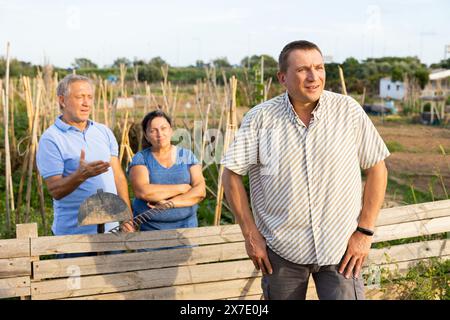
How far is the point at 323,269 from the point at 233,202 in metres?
0.36

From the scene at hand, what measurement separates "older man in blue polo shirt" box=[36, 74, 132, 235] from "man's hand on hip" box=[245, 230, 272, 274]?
0.91m

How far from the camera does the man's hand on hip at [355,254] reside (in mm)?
1992

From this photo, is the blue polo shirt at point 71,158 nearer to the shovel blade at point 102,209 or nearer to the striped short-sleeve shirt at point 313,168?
the shovel blade at point 102,209

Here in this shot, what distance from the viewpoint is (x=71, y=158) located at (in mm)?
2818

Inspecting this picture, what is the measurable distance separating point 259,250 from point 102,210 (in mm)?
951

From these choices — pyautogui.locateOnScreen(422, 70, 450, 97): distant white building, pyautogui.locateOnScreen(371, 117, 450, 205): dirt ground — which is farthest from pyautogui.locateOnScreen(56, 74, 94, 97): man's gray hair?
pyautogui.locateOnScreen(422, 70, 450, 97): distant white building

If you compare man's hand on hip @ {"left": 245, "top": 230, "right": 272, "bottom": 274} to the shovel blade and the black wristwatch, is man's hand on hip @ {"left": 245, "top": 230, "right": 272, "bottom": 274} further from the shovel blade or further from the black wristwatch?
the shovel blade

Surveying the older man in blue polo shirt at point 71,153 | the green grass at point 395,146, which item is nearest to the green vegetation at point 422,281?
the older man in blue polo shirt at point 71,153

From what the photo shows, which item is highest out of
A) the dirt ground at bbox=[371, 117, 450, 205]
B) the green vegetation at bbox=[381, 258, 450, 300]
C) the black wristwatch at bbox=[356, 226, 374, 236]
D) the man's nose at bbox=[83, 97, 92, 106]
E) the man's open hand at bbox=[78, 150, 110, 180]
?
the man's nose at bbox=[83, 97, 92, 106]

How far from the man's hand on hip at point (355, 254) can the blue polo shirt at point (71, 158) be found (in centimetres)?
129

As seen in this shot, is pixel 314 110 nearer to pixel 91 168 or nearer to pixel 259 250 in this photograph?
pixel 259 250

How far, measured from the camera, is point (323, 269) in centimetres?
202

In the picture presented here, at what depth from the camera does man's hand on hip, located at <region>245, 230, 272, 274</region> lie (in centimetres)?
203
